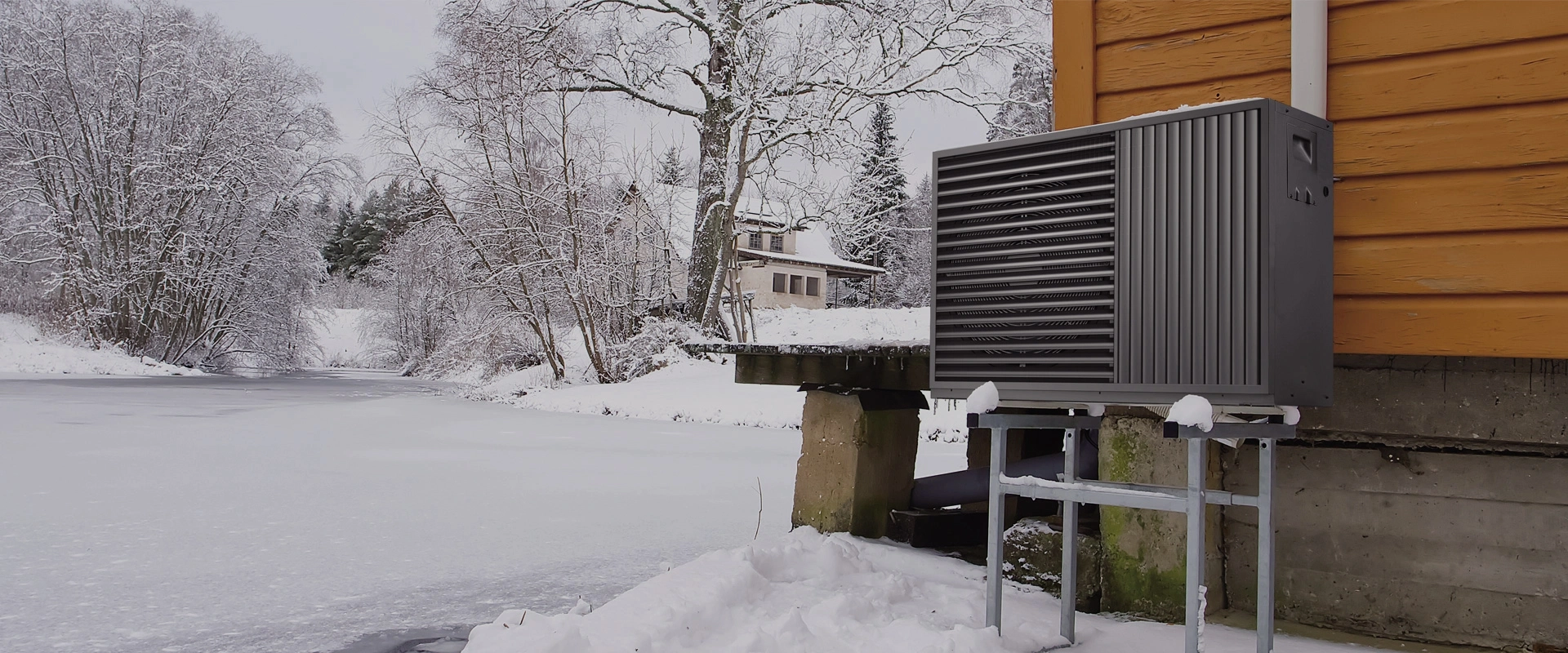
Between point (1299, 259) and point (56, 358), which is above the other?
point (1299, 259)

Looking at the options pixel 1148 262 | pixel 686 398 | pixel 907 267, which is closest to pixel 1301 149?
pixel 1148 262

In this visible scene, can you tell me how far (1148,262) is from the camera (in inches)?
65.9

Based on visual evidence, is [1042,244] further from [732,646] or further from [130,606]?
[130,606]

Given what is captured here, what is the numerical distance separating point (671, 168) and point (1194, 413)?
12064 mm

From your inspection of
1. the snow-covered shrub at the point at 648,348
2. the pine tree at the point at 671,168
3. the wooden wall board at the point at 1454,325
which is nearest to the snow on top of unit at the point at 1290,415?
the wooden wall board at the point at 1454,325

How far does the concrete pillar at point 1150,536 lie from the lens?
7.68 feet

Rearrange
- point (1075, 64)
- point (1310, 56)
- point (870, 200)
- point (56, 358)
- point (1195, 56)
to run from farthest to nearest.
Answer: point (56, 358)
point (870, 200)
point (1075, 64)
point (1195, 56)
point (1310, 56)

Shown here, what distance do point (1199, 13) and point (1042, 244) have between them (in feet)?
3.13

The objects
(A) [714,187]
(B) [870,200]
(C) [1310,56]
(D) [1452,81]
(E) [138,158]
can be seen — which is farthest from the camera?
(E) [138,158]

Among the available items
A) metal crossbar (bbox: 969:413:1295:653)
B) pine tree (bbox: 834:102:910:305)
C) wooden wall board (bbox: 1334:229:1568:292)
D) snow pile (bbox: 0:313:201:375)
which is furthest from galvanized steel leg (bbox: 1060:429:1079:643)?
snow pile (bbox: 0:313:201:375)

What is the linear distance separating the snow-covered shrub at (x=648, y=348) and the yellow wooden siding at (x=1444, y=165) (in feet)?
35.1

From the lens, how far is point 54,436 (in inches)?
262

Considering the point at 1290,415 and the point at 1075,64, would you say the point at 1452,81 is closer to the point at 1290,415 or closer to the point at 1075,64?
the point at 1075,64

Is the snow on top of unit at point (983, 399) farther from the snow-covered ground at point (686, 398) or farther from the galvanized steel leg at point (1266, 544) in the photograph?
the snow-covered ground at point (686, 398)
